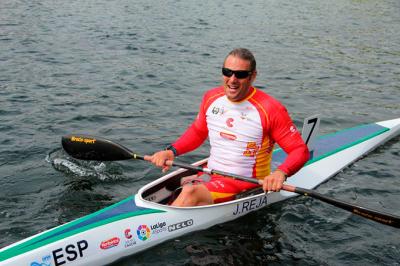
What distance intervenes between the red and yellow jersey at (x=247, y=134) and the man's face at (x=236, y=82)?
14cm

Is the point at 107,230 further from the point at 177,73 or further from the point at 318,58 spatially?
the point at 318,58

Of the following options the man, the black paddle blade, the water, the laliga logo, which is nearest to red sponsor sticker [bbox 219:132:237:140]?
the man

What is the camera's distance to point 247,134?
21.6ft

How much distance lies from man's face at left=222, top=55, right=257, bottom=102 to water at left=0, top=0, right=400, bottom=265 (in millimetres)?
1871

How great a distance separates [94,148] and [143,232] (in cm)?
180

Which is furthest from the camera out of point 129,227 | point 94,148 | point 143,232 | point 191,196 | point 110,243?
point 94,148

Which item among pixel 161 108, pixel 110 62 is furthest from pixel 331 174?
pixel 110 62

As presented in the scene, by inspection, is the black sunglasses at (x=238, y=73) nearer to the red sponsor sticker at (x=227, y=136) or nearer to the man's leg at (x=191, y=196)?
the red sponsor sticker at (x=227, y=136)

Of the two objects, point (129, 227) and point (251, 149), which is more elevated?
point (251, 149)

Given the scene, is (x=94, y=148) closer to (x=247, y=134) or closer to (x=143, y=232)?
(x=143, y=232)

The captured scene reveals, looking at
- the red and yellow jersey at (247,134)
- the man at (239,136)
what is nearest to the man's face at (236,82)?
the man at (239,136)

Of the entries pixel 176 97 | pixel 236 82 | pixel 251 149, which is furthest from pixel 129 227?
pixel 176 97

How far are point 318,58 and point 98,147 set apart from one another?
1204 centimetres

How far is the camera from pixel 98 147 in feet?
24.5
